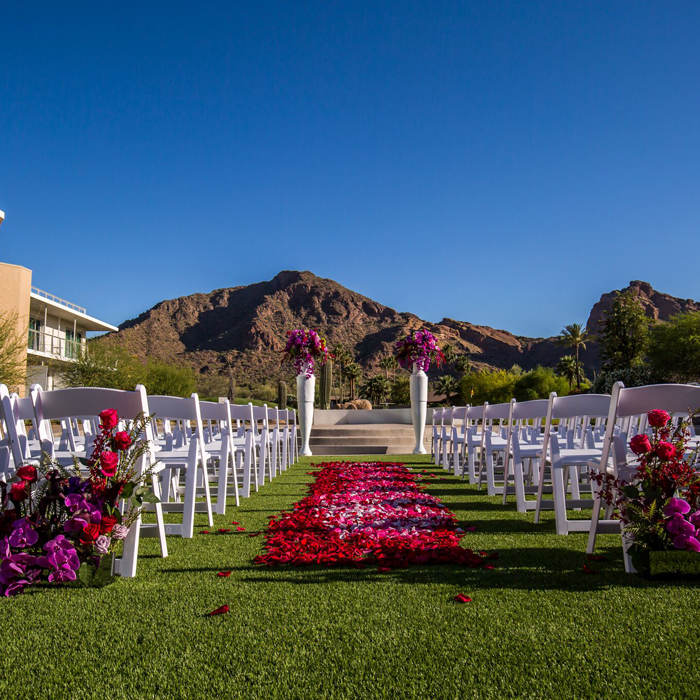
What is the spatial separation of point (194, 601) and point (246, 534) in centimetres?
170

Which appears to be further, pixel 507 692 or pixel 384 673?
pixel 384 673

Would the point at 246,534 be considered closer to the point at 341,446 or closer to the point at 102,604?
the point at 102,604

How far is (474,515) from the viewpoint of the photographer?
5.13 m

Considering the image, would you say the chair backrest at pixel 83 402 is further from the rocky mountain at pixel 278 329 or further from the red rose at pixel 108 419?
the rocky mountain at pixel 278 329

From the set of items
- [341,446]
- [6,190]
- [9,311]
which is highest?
[6,190]

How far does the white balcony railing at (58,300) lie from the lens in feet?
118

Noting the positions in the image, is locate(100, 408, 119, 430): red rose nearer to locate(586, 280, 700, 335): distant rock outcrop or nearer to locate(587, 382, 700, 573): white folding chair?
locate(587, 382, 700, 573): white folding chair

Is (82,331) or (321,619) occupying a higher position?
(82,331)

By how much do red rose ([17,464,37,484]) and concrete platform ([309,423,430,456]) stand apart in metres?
11.2

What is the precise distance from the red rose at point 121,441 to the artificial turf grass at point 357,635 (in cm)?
71

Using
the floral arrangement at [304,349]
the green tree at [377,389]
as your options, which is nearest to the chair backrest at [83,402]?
the floral arrangement at [304,349]

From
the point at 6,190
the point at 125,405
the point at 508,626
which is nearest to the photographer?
the point at 508,626

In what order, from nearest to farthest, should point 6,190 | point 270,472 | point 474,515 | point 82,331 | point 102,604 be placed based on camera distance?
1. point 102,604
2. point 474,515
3. point 270,472
4. point 6,190
5. point 82,331

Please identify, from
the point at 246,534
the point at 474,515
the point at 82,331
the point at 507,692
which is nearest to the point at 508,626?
the point at 507,692
